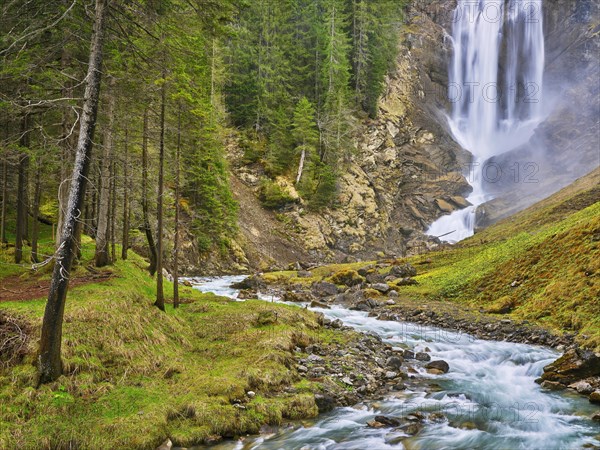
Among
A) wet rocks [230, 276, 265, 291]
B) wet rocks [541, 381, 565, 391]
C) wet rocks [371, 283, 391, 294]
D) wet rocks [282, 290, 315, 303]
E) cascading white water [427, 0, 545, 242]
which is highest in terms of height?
cascading white water [427, 0, 545, 242]

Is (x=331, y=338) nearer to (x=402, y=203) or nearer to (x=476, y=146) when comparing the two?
(x=402, y=203)

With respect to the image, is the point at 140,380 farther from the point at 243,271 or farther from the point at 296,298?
the point at 243,271

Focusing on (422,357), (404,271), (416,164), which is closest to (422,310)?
(422,357)

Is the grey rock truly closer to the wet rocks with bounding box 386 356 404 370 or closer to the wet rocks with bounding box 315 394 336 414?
the wet rocks with bounding box 386 356 404 370

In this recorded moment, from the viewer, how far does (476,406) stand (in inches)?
414

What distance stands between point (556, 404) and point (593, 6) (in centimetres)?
8324

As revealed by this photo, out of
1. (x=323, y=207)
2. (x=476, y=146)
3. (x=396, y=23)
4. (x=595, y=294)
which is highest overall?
(x=396, y=23)

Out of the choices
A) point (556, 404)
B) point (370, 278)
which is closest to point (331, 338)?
point (556, 404)

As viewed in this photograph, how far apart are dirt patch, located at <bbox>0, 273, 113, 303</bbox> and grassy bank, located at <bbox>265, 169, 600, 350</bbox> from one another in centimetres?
1616

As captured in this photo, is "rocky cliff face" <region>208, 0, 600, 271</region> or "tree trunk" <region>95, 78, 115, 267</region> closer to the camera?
"tree trunk" <region>95, 78, 115, 267</region>

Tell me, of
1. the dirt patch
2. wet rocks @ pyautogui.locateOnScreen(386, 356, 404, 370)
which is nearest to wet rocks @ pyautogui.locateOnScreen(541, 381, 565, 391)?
wet rocks @ pyautogui.locateOnScreen(386, 356, 404, 370)

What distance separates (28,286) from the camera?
13.8 m

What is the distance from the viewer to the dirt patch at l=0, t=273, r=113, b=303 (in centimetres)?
1189

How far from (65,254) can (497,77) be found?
265 ft
